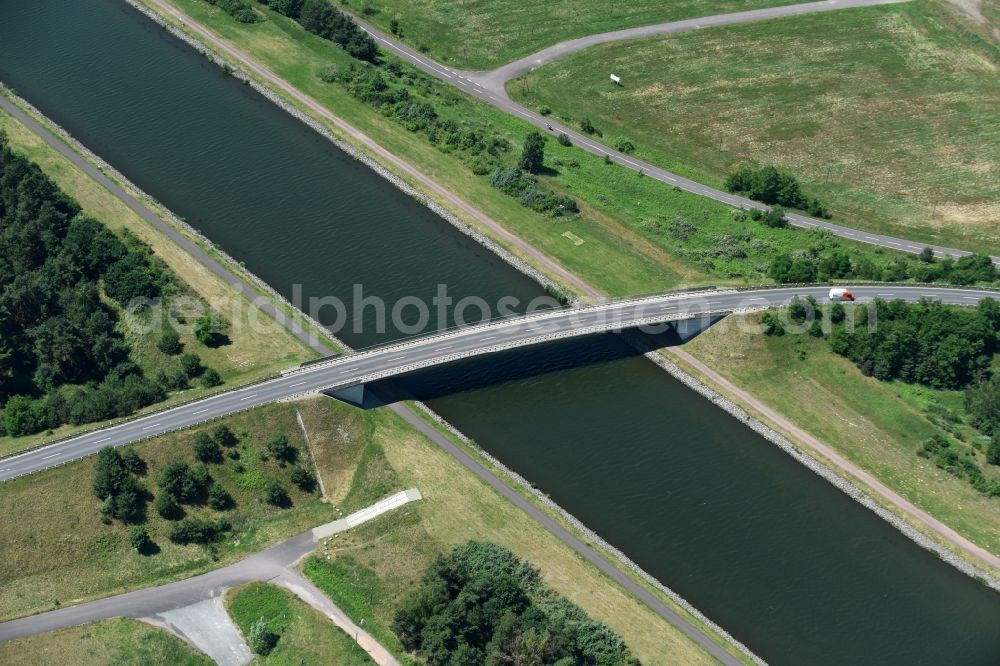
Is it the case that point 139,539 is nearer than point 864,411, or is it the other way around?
point 139,539

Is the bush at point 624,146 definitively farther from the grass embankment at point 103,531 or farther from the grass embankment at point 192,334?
the grass embankment at point 103,531

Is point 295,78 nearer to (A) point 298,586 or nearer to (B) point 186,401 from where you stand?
(B) point 186,401

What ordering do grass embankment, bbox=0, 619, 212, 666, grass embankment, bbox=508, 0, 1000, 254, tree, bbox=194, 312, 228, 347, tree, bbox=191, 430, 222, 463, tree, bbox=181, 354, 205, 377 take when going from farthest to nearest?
grass embankment, bbox=508, 0, 1000, 254 < tree, bbox=194, 312, 228, 347 < tree, bbox=181, 354, 205, 377 < tree, bbox=191, 430, 222, 463 < grass embankment, bbox=0, 619, 212, 666

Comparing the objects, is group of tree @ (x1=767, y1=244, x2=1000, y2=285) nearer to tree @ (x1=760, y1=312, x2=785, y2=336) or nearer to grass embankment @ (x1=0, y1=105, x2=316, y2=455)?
tree @ (x1=760, y1=312, x2=785, y2=336)

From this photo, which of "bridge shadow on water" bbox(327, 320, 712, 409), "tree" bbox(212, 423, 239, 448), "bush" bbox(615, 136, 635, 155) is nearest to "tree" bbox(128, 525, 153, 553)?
"tree" bbox(212, 423, 239, 448)

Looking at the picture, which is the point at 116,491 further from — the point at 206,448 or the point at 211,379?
the point at 211,379

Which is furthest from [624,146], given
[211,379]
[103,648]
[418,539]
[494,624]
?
[103,648]

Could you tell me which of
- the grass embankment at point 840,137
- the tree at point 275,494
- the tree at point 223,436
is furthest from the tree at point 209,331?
the grass embankment at point 840,137
